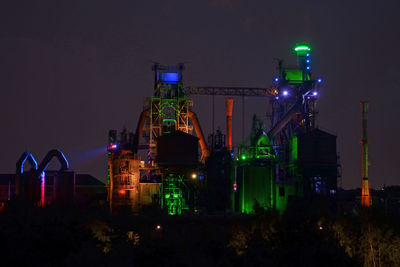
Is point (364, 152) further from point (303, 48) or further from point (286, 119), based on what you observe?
point (303, 48)

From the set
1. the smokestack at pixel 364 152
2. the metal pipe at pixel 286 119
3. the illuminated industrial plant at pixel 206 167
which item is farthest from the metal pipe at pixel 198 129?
the smokestack at pixel 364 152

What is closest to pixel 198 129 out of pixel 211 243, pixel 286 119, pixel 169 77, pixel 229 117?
pixel 229 117

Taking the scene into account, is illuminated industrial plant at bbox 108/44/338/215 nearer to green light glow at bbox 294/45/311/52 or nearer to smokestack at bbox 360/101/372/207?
smokestack at bbox 360/101/372/207

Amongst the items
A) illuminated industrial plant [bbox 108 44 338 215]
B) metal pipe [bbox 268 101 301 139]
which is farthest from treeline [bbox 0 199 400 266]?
metal pipe [bbox 268 101 301 139]

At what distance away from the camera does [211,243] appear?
123 ft

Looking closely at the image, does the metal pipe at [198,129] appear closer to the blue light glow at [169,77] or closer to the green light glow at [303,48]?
the blue light glow at [169,77]

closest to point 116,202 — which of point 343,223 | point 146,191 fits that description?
point 146,191

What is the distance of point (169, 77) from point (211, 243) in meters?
38.9

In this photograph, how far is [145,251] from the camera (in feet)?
96.7

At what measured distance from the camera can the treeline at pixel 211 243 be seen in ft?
92.8

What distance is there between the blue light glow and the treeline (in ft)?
93.2

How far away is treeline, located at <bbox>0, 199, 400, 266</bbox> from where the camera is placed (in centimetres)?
2828

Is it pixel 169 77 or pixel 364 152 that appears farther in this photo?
pixel 169 77

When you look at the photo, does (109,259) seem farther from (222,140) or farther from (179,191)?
(222,140)
